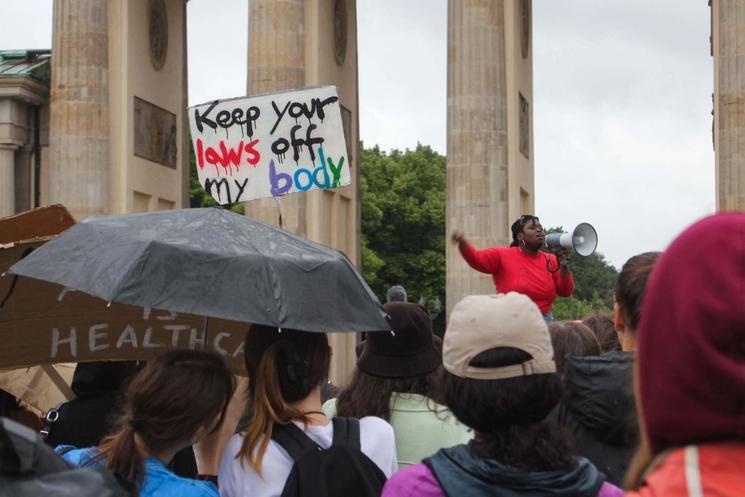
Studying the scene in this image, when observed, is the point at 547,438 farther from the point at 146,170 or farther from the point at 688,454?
the point at 146,170

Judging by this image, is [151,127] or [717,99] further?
[151,127]

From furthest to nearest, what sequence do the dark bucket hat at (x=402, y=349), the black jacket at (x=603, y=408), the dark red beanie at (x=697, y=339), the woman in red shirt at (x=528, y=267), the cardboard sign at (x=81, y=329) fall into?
the woman in red shirt at (x=528, y=267) → the cardboard sign at (x=81, y=329) → the dark bucket hat at (x=402, y=349) → the black jacket at (x=603, y=408) → the dark red beanie at (x=697, y=339)

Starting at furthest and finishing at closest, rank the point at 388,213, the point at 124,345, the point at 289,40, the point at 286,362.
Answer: the point at 388,213 → the point at 289,40 → the point at 124,345 → the point at 286,362

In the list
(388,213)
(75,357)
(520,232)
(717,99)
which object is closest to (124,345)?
(75,357)

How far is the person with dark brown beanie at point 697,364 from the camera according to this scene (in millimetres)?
Answer: 2689

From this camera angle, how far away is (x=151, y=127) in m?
42.9

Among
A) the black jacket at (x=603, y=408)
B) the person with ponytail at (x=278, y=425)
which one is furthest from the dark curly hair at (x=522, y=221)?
the person with ponytail at (x=278, y=425)

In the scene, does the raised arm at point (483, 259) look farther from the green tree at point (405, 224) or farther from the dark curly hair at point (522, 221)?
the green tree at point (405, 224)

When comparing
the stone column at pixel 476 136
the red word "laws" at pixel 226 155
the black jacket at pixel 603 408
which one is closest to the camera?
the black jacket at pixel 603 408

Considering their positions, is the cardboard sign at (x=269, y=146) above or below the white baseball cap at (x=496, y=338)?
above

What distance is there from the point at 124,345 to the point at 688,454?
6464mm

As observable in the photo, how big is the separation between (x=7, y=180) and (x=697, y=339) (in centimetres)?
5000

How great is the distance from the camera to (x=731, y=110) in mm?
34438

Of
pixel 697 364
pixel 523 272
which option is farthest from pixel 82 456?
pixel 523 272
